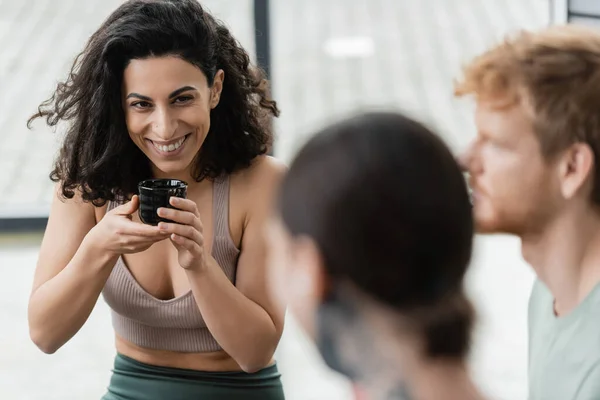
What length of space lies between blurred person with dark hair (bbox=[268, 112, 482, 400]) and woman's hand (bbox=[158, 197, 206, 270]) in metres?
0.78

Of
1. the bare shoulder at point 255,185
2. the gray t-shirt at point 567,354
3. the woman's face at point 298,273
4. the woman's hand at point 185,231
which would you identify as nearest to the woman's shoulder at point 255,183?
the bare shoulder at point 255,185

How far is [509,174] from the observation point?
1.28 meters

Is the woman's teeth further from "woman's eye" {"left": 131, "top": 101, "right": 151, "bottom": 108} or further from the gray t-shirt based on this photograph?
the gray t-shirt

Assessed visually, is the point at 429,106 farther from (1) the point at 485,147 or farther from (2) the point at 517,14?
(1) the point at 485,147

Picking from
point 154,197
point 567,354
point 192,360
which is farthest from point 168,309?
point 567,354

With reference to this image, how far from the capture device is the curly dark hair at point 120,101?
1.89 meters

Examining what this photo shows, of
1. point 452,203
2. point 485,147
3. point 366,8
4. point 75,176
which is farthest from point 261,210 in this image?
point 366,8

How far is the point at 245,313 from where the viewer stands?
74.6 inches

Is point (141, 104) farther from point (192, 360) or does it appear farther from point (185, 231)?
point (192, 360)

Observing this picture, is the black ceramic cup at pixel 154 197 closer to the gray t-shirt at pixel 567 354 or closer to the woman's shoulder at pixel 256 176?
the woman's shoulder at pixel 256 176

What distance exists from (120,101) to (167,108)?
12cm

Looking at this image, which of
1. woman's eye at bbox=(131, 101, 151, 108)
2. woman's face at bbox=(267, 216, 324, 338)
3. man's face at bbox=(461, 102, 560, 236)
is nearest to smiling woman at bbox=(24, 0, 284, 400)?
woman's eye at bbox=(131, 101, 151, 108)

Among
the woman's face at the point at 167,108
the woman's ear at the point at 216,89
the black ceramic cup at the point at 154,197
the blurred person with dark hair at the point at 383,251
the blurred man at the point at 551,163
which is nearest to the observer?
the blurred person with dark hair at the point at 383,251

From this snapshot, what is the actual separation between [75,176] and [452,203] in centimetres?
126
